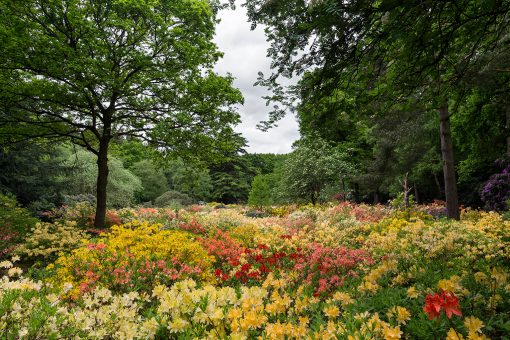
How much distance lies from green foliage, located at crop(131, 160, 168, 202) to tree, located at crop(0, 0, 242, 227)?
3372 cm

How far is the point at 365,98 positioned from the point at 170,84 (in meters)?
7.18

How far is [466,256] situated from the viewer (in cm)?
496

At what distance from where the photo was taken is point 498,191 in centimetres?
1494

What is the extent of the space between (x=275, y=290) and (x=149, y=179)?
144ft

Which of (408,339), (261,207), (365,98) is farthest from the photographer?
(261,207)

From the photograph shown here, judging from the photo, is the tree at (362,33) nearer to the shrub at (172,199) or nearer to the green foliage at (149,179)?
the shrub at (172,199)

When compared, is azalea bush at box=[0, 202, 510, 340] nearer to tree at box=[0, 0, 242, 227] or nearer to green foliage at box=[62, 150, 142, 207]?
tree at box=[0, 0, 242, 227]

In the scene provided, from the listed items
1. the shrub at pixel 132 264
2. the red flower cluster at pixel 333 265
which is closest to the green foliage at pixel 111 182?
the shrub at pixel 132 264

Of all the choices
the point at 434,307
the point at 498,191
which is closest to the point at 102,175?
the point at 434,307

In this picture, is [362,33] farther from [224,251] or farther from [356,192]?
A: [356,192]

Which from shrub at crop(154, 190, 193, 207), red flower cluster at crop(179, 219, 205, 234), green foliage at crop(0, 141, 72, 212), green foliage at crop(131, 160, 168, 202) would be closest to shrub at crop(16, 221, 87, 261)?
red flower cluster at crop(179, 219, 205, 234)

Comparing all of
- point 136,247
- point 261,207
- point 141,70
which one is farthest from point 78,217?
point 261,207

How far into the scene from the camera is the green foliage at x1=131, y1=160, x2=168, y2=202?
43.6m

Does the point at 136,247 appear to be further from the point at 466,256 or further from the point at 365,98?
the point at 466,256
